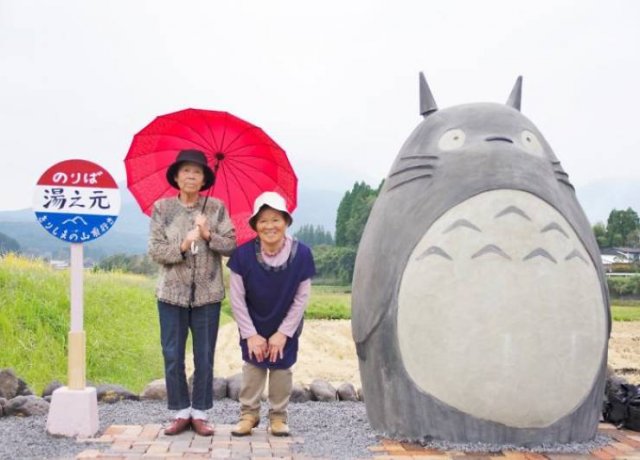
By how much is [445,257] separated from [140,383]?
6002 millimetres

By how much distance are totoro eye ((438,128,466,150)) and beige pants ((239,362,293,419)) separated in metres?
1.83

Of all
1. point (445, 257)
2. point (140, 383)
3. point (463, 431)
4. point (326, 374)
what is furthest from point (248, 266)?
point (326, 374)

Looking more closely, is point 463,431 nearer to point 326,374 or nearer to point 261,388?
point 261,388

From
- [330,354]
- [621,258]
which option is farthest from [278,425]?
[621,258]

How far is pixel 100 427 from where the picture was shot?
550cm

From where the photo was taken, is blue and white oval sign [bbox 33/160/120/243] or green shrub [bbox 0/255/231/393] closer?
blue and white oval sign [bbox 33/160/120/243]

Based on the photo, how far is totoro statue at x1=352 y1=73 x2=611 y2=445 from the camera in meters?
4.64

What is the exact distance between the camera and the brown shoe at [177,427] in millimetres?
5062

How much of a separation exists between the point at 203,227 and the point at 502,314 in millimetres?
1944

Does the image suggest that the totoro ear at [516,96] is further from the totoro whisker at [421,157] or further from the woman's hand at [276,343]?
the woman's hand at [276,343]

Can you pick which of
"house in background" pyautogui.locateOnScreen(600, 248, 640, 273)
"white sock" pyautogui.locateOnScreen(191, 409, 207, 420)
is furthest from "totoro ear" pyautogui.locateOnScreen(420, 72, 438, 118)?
"house in background" pyautogui.locateOnScreen(600, 248, 640, 273)

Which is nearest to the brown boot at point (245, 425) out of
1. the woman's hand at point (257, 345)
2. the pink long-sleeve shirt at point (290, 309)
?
the woman's hand at point (257, 345)

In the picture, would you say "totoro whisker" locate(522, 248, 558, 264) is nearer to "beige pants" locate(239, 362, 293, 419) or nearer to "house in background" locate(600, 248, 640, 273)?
"beige pants" locate(239, 362, 293, 419)

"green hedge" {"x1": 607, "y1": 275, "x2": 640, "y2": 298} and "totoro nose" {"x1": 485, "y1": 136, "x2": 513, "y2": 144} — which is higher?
"totoro nose" {"x1": 485, "y1": 136, "x2": 513, "y2": 144}
